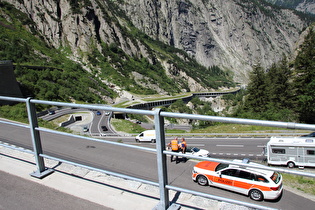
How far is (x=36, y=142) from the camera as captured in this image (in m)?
4.12

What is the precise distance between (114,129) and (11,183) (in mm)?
33004

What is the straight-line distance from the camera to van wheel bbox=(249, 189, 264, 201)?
4.32 metres

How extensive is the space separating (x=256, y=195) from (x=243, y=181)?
46cm

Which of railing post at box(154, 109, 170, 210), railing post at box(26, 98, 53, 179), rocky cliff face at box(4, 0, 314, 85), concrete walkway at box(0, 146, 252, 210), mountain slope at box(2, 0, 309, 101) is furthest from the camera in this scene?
rocky cliff face at box(4, 0, 314, 85)

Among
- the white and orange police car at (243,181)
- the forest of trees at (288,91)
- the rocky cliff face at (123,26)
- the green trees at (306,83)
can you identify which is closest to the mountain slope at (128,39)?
the rocky cliff face at (123,26)

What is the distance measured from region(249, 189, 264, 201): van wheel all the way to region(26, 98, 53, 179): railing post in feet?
11.4

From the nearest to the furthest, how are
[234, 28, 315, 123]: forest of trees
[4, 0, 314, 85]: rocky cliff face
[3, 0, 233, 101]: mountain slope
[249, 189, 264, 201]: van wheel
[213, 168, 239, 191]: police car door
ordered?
[213, 168, 239, 191]: police car door → [249, 189, 264, 201]: van wheel → [234, 28, 315, 123]: forest of trees → [3, 0, 233, 101]: mountain slope → [4, 0, 314, 85]: rocky cliff face

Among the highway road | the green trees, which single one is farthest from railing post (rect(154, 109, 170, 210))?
the green trees

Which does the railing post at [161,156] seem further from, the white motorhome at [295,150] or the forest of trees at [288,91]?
the forest of trees at [288,91]

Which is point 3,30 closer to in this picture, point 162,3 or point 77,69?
point 77,69

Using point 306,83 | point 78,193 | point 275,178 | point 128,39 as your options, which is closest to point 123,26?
point 128,39

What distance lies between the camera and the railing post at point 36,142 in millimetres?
3895

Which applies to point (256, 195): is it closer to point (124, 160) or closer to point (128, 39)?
point (124, 160)

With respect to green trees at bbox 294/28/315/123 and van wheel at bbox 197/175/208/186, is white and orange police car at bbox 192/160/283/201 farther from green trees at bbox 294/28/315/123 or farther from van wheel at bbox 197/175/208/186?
green trees at bbox 294/28/315/123
